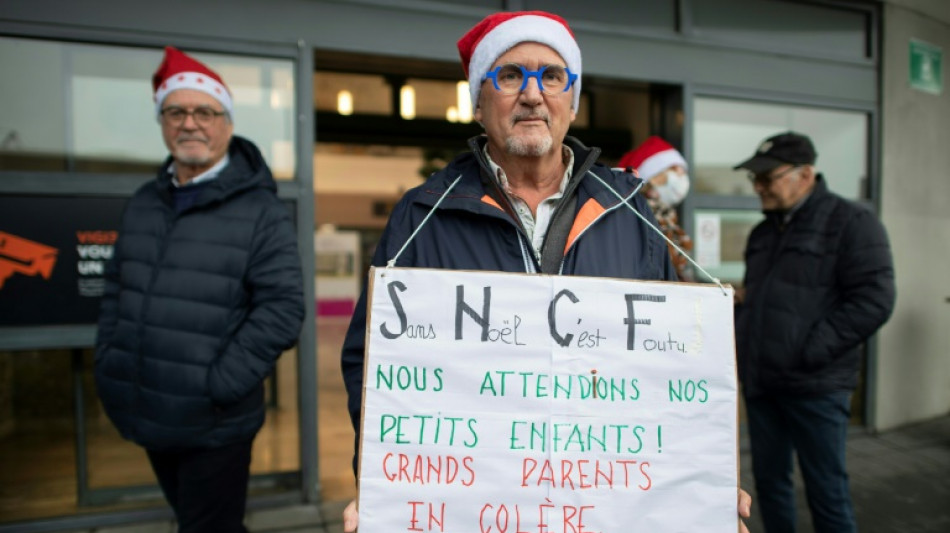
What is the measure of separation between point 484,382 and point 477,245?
360 millimetres

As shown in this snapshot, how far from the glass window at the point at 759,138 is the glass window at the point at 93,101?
2943mm

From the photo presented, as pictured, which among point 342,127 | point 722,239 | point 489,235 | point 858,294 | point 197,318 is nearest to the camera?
point 489,235

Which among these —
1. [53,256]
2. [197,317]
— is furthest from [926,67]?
[53,256]

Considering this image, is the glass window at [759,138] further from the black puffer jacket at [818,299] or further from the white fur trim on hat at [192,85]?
the white fur trim on hat at [192,85]

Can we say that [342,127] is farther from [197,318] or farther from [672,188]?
[197,318]

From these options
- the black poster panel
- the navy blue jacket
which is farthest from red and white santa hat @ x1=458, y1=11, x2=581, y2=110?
the black poster panel

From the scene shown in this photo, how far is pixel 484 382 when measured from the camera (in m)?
1.49

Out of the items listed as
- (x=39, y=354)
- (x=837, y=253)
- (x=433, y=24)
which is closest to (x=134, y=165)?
(x=39, y=354)

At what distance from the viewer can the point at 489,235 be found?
166cm

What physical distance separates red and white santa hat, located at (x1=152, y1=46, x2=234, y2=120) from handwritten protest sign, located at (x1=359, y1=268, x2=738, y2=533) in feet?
4.97

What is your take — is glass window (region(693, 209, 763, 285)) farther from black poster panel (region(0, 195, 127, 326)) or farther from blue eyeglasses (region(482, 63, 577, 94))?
black poster panel (region(0, 195, 127, 326))

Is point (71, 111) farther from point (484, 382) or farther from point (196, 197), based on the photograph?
point (484, 382)

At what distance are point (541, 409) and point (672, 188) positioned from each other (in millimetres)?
2292

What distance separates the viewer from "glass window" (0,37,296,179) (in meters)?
3.35
